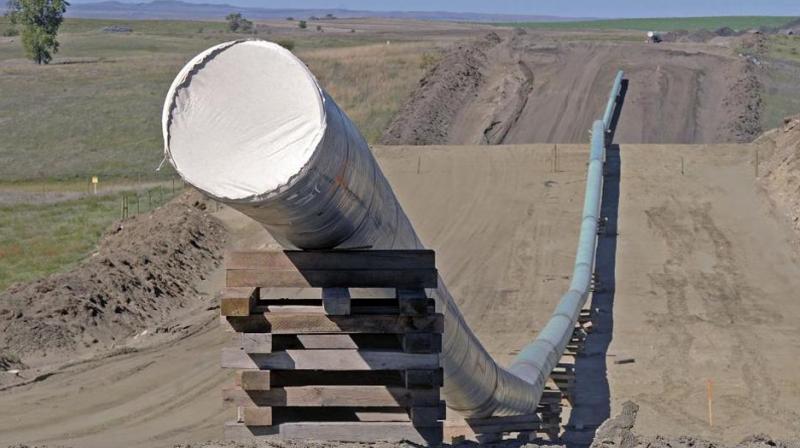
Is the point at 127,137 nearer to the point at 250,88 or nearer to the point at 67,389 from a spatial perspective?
the point at 67,389

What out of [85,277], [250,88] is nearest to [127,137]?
[85,277]

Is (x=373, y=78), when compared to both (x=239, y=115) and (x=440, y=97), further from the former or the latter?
(x=239, y=115)

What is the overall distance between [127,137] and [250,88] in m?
51.2

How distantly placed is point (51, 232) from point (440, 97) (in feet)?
58.9

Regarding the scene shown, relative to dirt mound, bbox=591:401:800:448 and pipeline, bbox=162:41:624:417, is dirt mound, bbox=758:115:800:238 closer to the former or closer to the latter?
dirt mound, bbox=591:401:800:448

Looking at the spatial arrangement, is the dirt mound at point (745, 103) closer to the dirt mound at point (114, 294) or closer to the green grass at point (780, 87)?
the green grass at point (780, 87)

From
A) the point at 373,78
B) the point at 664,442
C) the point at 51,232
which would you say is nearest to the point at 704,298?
the point at 664,442

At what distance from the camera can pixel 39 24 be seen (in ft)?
350

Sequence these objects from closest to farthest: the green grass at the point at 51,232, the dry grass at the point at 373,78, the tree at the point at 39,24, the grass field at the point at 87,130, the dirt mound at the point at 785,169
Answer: the dirt mound at the point at 785,169, the green grass at the point at 51,232, the grass field at the point at 87,130, the dry grass at the point at 373,78, the tree at the point at 39,24

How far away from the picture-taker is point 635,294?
1003 inches

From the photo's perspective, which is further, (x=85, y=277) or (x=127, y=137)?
(x=127, y=137)

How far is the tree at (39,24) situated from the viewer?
334 ft

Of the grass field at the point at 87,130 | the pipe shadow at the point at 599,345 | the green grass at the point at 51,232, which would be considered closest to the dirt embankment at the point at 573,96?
the grass field at the point at 87,130

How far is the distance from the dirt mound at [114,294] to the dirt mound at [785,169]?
1330 cm
